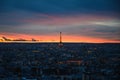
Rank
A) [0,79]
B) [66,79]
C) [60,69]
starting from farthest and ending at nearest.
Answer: [60,69] → [66,79] → [0,79]

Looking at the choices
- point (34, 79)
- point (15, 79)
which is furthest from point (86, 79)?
point (15, 79)

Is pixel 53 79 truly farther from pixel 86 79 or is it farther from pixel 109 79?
pixel 109 79

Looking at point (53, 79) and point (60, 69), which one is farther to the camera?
point (60, 69)

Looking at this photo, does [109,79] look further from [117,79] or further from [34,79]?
[34,79]

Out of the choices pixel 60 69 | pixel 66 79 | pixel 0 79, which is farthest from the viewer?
pixel 60 69

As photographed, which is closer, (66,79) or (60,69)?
(66,79)

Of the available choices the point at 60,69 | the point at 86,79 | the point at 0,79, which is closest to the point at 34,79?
the point at 0,79

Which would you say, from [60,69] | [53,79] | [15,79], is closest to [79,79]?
[53,79]
